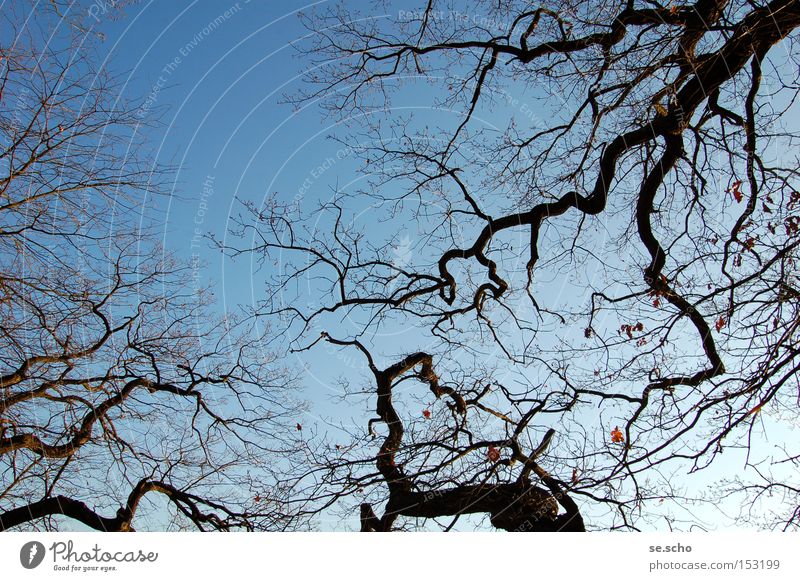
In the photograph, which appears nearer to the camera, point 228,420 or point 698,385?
point 698,385

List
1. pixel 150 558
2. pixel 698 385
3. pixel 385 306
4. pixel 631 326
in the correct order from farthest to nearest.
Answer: pixel 385 306 < pixel 631 326 < pixel 698 385 < pixel 150 558

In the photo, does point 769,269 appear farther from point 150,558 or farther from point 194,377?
point 194,377

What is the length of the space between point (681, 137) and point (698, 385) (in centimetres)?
277

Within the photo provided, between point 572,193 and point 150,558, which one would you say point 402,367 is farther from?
point 150,558

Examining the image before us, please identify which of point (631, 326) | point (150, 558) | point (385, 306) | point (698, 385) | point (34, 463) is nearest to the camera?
point (150, 558)

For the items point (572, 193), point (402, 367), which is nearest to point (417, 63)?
point (572, 193)

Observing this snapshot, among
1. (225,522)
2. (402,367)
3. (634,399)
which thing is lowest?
(225,522)

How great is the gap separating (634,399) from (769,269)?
70.1 inches

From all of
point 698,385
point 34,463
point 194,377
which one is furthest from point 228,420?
point 698,385

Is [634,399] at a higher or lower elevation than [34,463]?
higher

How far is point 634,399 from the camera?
6102 millimetres

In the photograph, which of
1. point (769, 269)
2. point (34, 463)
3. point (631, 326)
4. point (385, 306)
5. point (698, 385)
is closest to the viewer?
point (769, 269)

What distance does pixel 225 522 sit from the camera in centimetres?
740

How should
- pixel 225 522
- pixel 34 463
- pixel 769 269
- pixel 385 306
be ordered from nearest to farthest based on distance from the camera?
pixel 769 269
pixel 34 463
pixel 225 522
pixel 385 306
